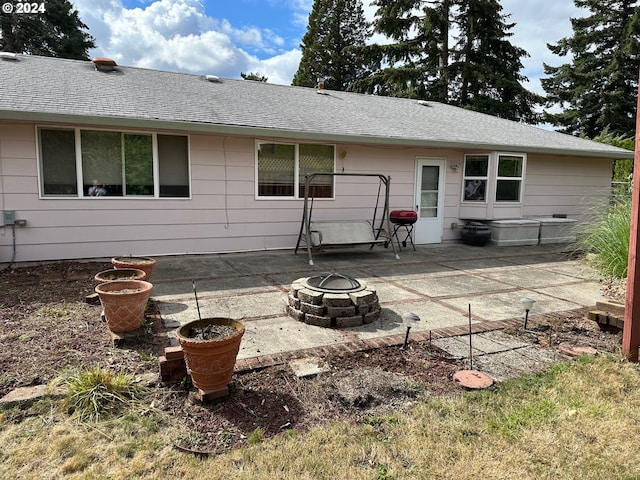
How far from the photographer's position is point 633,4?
20219mm

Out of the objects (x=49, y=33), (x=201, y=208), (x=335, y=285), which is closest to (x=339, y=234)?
(x=201, y=208)

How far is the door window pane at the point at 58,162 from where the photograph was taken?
6.37 meters

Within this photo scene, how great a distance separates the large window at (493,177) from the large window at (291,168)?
11.4 feet

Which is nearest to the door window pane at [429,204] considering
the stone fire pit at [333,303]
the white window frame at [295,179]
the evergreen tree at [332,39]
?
the white window frame at [295,179]

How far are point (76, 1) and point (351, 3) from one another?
51.0 ft

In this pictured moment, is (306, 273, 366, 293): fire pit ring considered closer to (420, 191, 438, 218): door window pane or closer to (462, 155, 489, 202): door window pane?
(420, 191, 438, 218): door window pane

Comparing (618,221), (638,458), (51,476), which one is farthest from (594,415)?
(618,221)

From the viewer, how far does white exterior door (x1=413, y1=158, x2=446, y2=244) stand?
916cm

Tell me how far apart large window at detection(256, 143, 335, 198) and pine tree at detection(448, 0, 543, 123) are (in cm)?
1385

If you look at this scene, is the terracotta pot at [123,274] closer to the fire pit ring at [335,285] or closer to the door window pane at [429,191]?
the fire pit ring at [335,285]

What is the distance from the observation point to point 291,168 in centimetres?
797

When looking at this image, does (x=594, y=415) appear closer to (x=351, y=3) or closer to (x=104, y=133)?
(x=104, y=133)

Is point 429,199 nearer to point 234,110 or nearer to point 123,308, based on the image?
point 234,110
